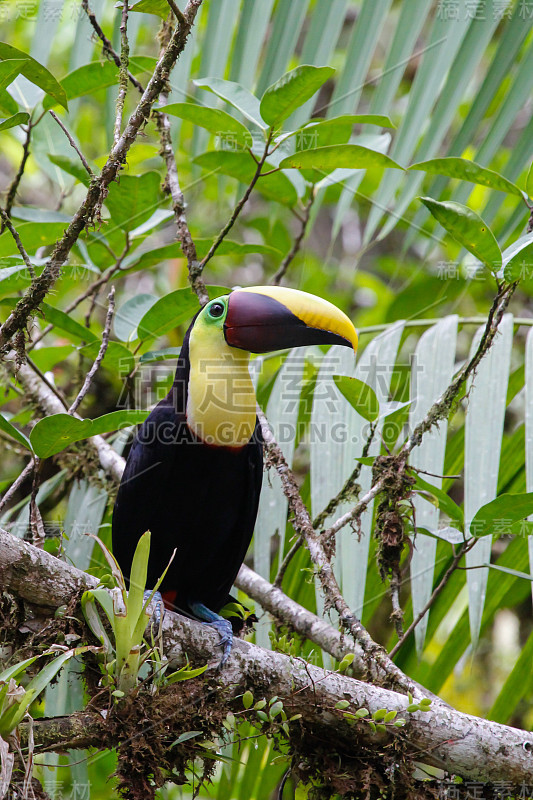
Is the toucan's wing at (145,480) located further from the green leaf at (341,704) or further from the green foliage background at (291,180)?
the green leaf at (341,704)

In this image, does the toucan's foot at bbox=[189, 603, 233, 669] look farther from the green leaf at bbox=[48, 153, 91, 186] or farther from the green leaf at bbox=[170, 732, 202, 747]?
the green leaf at bbox=[48, 153, 91, 186]

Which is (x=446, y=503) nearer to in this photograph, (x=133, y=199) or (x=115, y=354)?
(x=115, y=354)

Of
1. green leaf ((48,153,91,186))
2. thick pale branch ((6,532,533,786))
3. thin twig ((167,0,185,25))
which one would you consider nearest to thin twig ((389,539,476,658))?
thick pale branch ((6,532,533,786))

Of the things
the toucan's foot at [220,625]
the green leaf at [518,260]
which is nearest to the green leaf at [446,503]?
the green leaf at [518,260]

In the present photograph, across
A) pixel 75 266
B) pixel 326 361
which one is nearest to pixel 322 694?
pixel 326 361

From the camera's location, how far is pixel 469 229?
2078 mm

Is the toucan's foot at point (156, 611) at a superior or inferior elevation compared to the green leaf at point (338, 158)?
inferior

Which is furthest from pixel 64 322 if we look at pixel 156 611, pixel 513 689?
pixel 513 689

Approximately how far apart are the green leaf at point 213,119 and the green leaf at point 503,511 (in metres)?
1.43

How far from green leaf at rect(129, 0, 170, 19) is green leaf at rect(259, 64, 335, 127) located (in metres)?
0.45

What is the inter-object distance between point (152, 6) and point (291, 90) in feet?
1.73

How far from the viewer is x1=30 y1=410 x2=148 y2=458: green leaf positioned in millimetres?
2088

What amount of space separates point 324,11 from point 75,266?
146 centimetres

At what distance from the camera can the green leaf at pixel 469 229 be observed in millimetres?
2027
